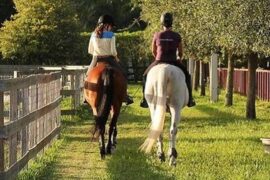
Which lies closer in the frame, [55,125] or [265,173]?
[265,173]

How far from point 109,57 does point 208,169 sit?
3.76m

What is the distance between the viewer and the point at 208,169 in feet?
37.0

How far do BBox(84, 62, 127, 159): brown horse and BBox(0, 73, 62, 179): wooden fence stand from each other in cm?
97

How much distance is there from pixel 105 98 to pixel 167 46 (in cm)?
171

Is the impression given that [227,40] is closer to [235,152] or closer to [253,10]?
[253,10]

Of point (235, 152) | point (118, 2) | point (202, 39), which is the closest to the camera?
point (235, 152)

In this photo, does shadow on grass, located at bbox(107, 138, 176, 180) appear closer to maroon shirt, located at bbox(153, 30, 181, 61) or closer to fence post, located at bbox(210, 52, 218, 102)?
maroon shirt, located at bbox(153, 30, 181, 61)

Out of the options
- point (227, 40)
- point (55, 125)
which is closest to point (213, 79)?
point (227, 40)

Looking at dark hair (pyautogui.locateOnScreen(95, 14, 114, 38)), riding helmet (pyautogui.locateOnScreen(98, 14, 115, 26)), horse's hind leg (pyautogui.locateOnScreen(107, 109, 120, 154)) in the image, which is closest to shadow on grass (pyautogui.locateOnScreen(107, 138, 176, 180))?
horse's hind leg (pyautogui.locateOnScreen(107, 109, 120, 154))

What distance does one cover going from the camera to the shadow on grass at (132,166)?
10859 mm

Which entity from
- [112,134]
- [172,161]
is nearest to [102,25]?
[112,134]

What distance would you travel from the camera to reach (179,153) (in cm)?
1336

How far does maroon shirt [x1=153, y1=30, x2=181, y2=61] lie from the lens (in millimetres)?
12488

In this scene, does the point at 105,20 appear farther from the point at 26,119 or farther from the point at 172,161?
the point at 26,119
